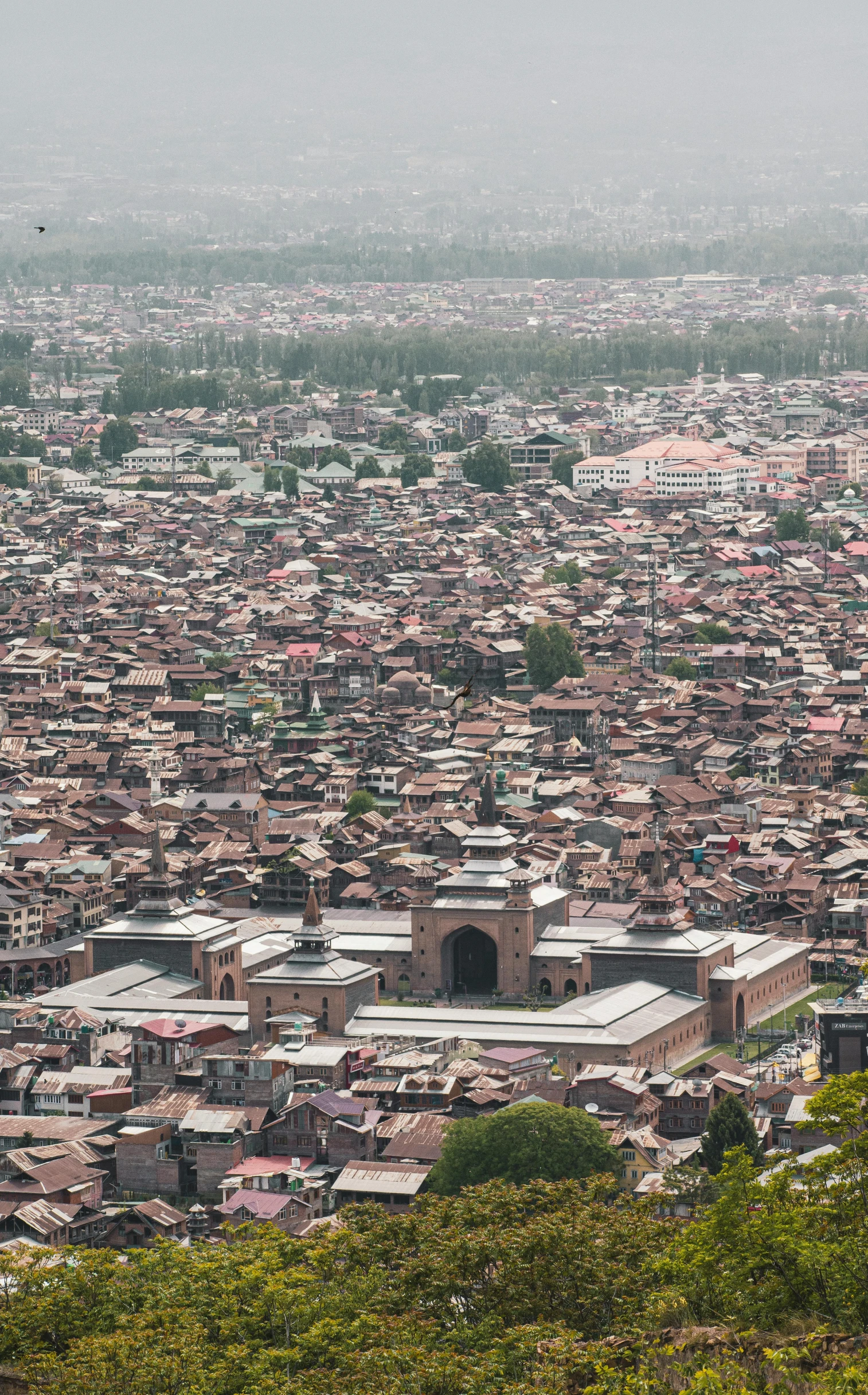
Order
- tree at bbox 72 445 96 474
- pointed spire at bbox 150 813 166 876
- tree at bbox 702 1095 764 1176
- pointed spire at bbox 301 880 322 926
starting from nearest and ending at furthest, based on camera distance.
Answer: tree at bbox 702 1095 764 1176, pointed spire at bbox 301 880 322 926, pointed spire at bbox 150 813 166 876, tree at bbox 72 445 96 474

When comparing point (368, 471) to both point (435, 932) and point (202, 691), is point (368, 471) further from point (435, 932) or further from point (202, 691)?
point (435, 932)

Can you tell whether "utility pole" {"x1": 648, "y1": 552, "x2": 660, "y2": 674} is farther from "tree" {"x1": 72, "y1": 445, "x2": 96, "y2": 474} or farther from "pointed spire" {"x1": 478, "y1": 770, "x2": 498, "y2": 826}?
"tree" {"x1": 72, "y1": 445, "x2": 96, "y2": 474}

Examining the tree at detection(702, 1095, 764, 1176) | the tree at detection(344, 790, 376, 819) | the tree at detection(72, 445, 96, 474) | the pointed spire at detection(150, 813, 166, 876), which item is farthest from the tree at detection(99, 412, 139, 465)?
the tree at detection(702, 1095, 764, 1176)

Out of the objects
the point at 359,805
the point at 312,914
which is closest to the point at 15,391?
the point at 359,805

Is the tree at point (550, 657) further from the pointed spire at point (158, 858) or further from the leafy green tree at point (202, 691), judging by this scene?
the pointed spire at point (158, 858)

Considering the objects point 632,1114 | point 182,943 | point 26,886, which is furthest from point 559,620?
point 632,1114

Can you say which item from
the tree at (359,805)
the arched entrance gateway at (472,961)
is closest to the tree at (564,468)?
the tree at (359,805)
